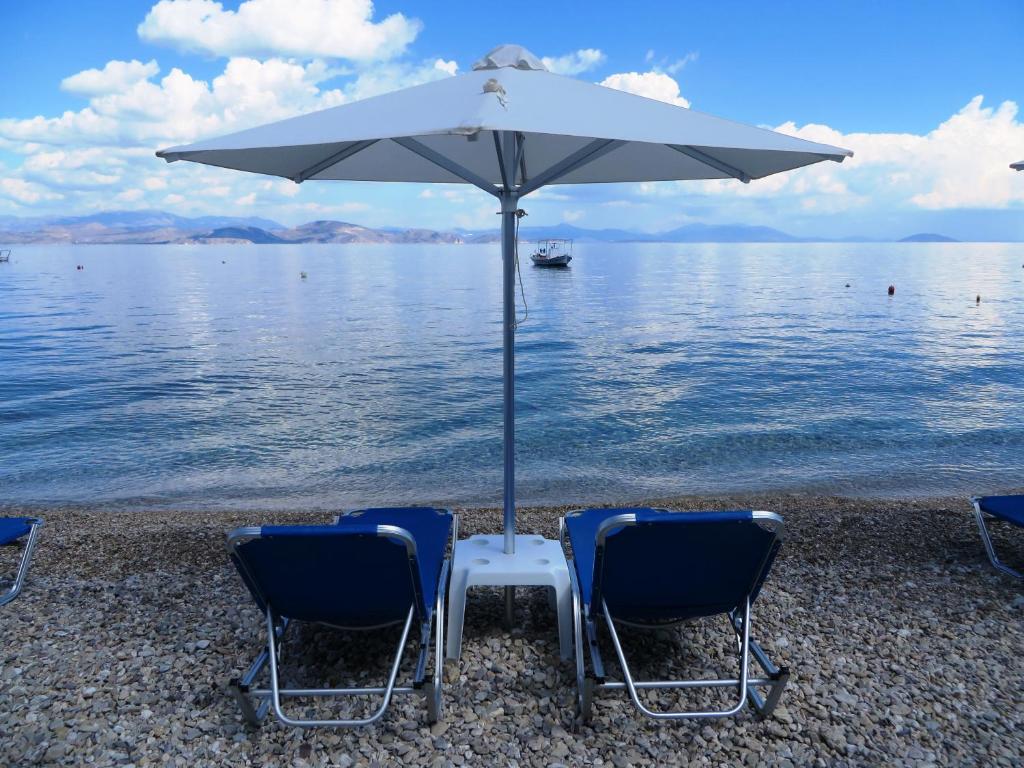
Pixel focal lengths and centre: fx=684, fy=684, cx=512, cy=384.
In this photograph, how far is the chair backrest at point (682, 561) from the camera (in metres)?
2.82

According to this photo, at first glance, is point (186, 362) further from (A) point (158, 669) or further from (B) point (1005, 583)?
(B) point (1005, 583)

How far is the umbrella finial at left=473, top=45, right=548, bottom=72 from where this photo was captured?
338 cm

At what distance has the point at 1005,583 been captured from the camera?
4.42 metres

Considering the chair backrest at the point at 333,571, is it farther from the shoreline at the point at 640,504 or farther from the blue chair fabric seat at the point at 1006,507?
the shoreline at the point at 640,504

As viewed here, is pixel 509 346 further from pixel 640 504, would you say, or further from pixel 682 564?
pixel 640 504

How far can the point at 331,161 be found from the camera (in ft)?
14.5

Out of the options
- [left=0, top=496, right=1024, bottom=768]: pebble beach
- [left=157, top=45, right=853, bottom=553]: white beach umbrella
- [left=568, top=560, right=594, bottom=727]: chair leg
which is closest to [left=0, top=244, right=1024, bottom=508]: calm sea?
[left=0, top=496, right=1024, bottom=768]: pebble beach

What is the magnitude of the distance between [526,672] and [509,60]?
3042mm

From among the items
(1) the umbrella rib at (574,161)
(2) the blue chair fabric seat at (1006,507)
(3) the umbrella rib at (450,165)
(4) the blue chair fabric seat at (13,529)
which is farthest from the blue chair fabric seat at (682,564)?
(4) the blue chair fabric seat at (13,529)

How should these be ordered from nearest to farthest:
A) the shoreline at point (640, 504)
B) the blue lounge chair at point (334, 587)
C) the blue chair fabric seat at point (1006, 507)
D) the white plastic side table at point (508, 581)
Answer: the blue lounge chair at point (334, 587) < the white plastic side table at point (508, 581) < the blue chair fabric seat at point (1006, 507) < the shoreline at point (640, 504)

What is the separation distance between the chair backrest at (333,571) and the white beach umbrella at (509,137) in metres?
0.88

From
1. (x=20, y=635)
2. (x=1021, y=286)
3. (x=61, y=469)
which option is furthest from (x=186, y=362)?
Answer: (x=1021, y=286)

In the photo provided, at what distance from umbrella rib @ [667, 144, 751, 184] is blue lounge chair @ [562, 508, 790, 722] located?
2219 mm

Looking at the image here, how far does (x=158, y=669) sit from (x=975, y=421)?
49.7 feet
